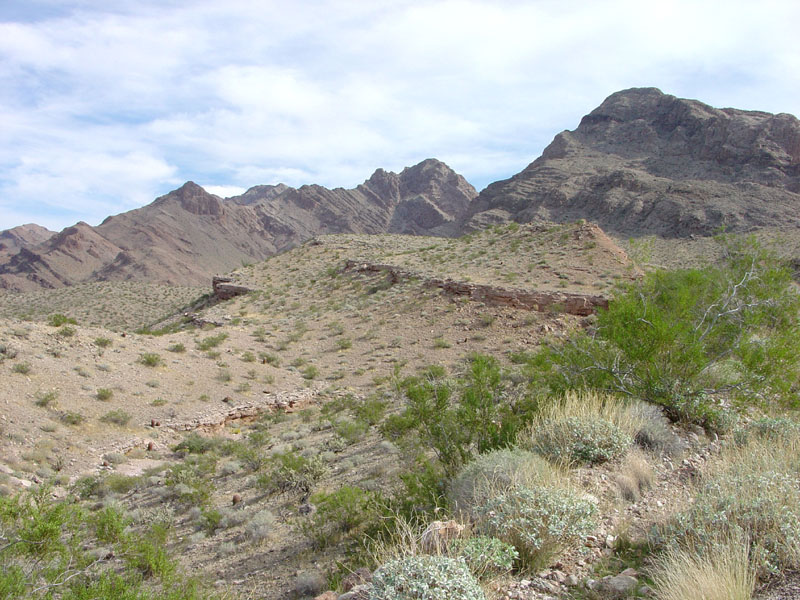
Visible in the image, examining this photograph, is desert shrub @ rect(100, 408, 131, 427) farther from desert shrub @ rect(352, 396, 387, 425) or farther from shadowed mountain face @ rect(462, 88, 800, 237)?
shadowed mountain face @ rect(462, 88, 800, 237)

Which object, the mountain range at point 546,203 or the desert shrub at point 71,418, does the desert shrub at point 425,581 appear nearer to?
the desert shrub at point 71,418

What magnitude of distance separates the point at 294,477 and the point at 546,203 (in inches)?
2566

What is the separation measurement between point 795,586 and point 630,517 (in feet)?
4.85

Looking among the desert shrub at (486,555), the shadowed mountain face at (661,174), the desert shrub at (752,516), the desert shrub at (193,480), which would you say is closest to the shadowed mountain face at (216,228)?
the shadowed mountain face at (661,174)

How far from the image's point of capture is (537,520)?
427 cm

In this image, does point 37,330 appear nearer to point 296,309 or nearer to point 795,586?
point 296,309

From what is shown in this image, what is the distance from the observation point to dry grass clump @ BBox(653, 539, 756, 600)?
128 inches

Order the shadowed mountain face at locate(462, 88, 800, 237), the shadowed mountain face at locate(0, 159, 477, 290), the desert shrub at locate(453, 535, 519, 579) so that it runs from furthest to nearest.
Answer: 1. the shadowed mountain face at locate(0, 159, 477, 290)
2. the shadowed mountain face at locate(462, 88, 800, 237)
3. the desert shrub at locate(453, 535, 519, 579)

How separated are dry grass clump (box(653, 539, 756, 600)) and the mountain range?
4725 cm

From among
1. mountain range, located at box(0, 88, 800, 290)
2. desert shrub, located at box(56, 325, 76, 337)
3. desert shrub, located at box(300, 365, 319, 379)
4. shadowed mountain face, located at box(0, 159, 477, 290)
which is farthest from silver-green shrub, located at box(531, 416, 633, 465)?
shadowed mountain face, located at box(0, 159, 477, 290)

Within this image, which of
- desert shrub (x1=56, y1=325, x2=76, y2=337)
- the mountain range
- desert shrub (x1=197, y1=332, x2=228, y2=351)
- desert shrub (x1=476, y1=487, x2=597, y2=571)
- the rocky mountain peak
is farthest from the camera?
the rocky mountain peak

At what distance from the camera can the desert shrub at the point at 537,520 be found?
421 centimetres

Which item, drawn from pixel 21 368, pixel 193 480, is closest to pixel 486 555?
pixel 193 480

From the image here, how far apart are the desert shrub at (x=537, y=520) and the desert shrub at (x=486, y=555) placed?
20 centimetres
